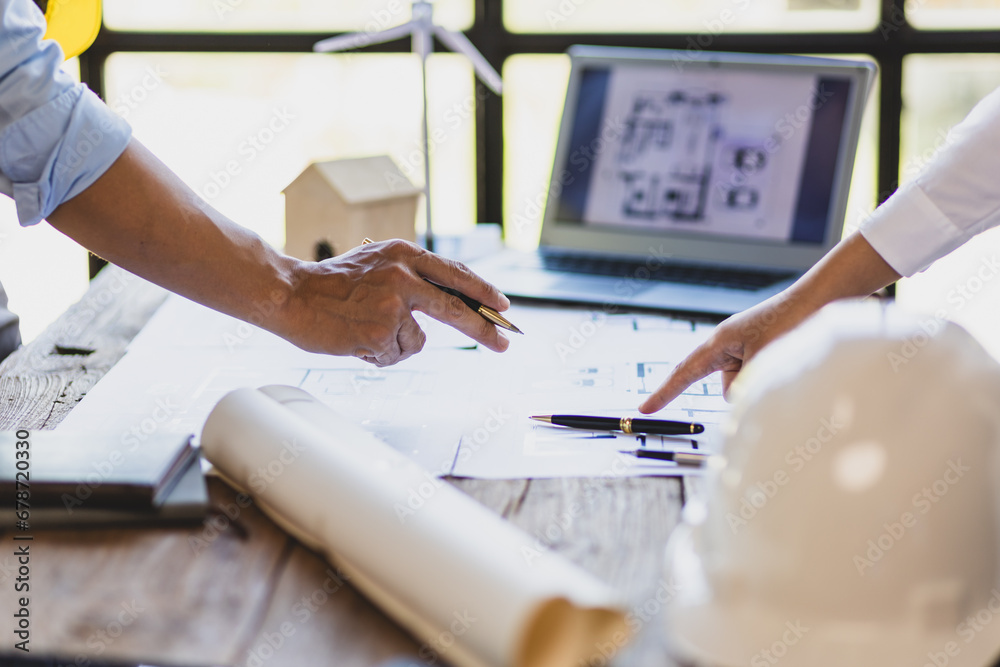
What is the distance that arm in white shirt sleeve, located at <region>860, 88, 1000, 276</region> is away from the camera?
1001 millimetres

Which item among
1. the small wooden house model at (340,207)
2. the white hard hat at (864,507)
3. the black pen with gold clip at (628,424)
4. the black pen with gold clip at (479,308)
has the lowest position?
the small wooden house model at (340,207)

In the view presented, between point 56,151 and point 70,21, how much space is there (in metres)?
0.58

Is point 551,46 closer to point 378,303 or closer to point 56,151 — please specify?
point 378,303

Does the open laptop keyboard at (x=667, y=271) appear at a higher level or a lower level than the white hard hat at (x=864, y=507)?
lower

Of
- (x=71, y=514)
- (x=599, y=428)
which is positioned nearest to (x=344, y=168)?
(x=599, y=428)

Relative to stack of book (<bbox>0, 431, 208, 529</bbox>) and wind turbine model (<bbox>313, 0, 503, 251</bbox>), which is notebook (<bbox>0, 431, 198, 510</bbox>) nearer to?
stack of book (<bbox>0, 431, 208, 529</bbox>)

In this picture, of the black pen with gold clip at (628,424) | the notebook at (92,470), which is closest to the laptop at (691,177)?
the black pen with gold clip at (628,424)

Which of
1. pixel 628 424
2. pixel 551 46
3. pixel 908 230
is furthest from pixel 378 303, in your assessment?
pixel 551 46

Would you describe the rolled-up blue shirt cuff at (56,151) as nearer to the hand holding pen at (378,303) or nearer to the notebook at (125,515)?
the hand holding pen at (378,303)

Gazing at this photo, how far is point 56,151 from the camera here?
0.92 m

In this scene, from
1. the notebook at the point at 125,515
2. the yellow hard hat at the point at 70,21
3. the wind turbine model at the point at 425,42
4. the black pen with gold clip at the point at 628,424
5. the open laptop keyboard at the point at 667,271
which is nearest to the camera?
the notebook at the point at 125,515

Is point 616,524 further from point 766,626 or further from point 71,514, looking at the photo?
point 71,514

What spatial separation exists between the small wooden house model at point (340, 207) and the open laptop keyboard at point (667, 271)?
279mm

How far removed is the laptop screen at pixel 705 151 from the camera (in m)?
1.56
